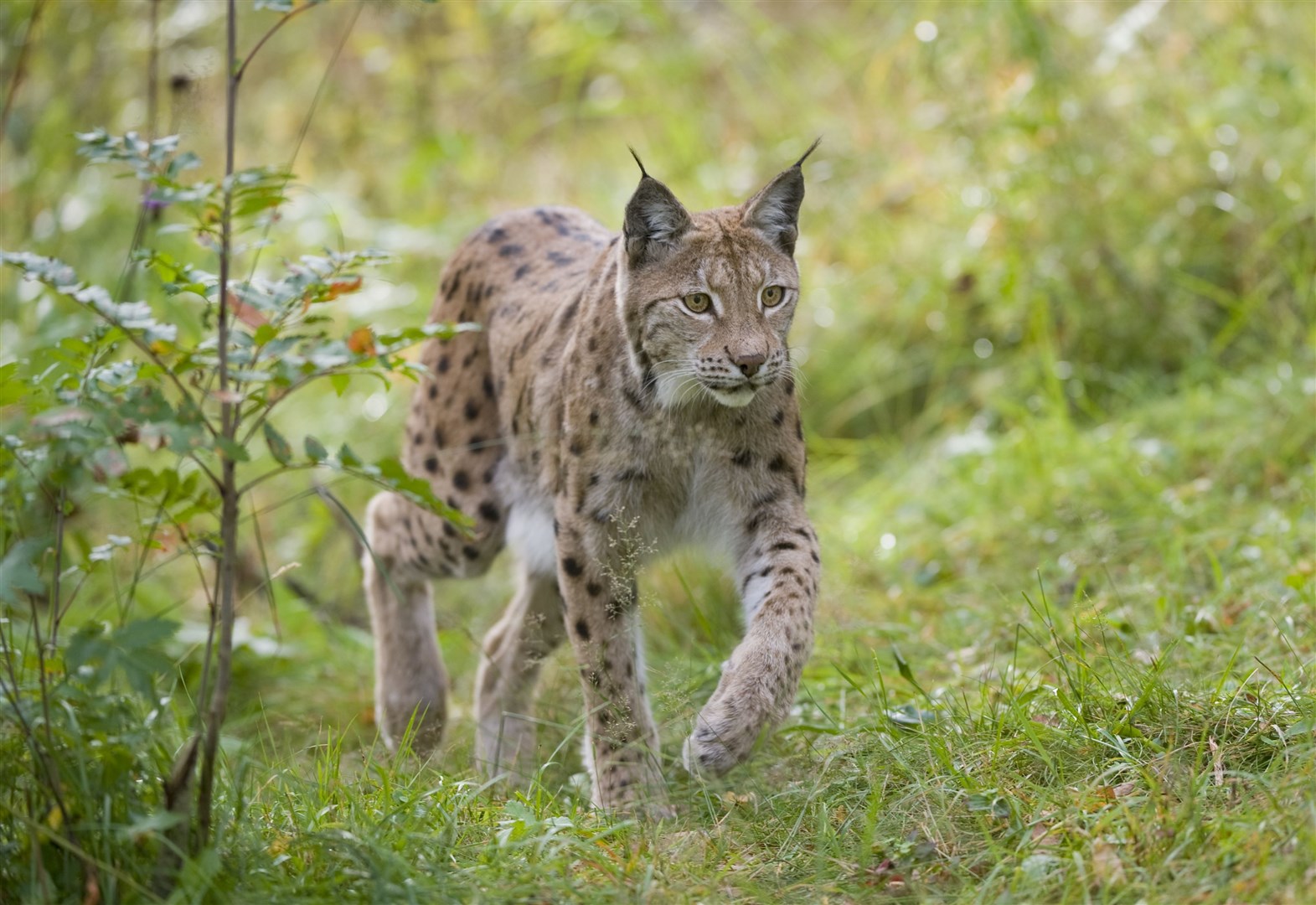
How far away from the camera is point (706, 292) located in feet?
13.3

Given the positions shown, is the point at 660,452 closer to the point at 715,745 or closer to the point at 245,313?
the point at 715,745

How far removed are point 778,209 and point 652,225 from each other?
40cm

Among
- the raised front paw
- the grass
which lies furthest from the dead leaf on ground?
the raised front paw

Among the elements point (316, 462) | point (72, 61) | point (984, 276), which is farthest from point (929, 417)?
point (72, 61)

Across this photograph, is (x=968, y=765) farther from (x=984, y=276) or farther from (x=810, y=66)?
(x=810, y=66)

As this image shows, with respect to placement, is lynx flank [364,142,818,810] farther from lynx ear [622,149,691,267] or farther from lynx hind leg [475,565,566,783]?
lynx hind leg [475,565,566,783]

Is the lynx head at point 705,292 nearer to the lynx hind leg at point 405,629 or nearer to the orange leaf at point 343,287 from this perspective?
the orange leaf at point 343,287

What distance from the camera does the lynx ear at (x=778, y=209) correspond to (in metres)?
4.18

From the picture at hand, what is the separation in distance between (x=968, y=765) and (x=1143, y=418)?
3462 millimetres

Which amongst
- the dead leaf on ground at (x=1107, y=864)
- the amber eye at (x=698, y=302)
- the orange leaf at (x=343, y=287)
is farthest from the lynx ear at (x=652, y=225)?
the dead leaf on ground at (x=1107, y=864)

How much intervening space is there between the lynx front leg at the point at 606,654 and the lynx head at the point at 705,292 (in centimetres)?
52

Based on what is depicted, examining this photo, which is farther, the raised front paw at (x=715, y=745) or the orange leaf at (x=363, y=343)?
the raised front paw at (x=715, y=745)

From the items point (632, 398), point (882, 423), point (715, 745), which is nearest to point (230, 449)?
point (715, 745)

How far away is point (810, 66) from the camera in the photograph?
9.48 meters
